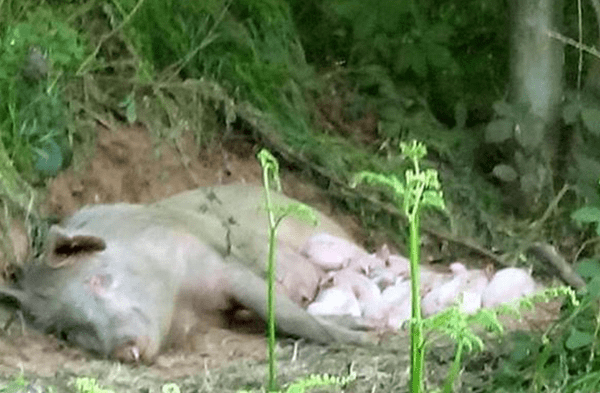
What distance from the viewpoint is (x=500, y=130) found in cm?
572

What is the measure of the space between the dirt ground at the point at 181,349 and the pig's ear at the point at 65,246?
0.22 m

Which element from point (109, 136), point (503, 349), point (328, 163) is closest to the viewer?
point (503, 349)

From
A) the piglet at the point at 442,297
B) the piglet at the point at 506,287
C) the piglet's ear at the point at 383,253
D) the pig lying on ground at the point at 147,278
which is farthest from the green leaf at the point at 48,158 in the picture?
the piglet at the point at 506,287

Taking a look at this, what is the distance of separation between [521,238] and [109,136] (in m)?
1.63

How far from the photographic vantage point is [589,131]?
5695 mm

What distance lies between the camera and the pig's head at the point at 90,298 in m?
3.91

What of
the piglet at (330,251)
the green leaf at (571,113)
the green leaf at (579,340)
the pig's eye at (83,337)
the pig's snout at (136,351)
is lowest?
the green leaf at (579,340)

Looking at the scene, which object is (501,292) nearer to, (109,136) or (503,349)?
(503,349)

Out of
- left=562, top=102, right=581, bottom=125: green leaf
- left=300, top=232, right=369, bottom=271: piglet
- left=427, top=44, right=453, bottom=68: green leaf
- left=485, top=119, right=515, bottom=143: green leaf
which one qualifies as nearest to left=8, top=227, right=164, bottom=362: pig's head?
left=300, top=232, right=369, bottom=271: piglet

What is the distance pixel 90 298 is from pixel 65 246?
0.21 metres

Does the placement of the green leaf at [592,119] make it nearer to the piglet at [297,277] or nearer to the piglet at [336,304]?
the piglet at [297,277]

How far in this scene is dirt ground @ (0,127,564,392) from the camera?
3.69m

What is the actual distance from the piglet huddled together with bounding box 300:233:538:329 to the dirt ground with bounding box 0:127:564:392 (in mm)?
238

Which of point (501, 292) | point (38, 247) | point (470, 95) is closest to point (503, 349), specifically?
point (501, 292)
